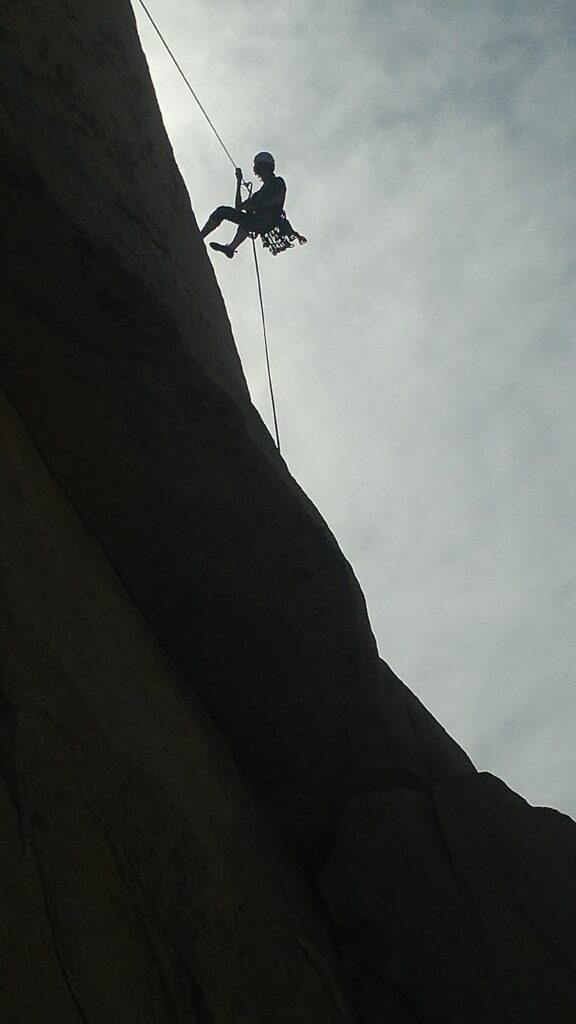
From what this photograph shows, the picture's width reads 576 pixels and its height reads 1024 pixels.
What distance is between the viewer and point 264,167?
14.6 metres

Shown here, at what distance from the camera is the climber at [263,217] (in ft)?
47.3

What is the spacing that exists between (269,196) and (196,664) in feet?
33.5

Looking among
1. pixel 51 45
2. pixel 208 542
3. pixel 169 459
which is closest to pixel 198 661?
pixel 208 542

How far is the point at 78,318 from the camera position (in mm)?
5727

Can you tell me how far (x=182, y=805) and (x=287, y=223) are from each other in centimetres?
1141

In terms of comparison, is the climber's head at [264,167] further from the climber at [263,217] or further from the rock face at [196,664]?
the rock face at [196,664]

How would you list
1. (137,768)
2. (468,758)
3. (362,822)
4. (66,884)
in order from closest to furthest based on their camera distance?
(66,884), (137,768), (362,822), (468,758)

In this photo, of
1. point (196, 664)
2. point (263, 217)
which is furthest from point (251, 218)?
point (196, 664)

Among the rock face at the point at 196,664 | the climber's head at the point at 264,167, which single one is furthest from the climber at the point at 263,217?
the rock face at the point at 196,664

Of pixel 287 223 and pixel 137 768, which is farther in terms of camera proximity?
pixel 287 223

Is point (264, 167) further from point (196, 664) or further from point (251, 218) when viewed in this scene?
point (196, 664)

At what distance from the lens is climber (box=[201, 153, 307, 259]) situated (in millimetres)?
14406

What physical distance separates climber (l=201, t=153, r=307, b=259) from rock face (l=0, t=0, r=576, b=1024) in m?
7.49

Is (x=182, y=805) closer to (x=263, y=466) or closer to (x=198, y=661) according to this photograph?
(x=198, y=661)
